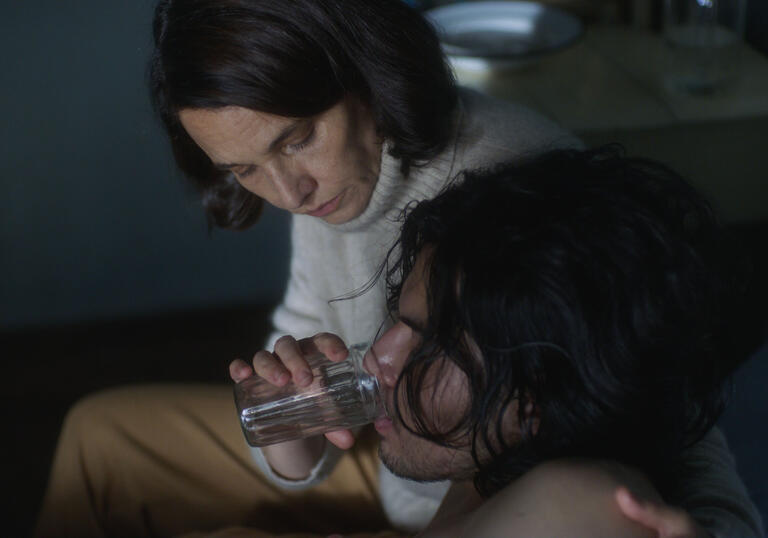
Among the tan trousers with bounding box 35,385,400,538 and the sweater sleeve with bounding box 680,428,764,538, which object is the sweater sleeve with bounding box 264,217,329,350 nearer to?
the tan trousers with bounding box 35,385,400,538

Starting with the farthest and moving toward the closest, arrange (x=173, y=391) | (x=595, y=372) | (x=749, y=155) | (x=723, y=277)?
(x=749, y=155) < (x=173, y=391) < (x=723, y=277) < (x=595, y=372)

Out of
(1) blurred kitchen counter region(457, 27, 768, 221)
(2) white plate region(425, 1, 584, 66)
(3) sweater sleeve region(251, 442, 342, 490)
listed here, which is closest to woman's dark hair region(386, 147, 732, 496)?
(3) sweater sleeve region(251, 442, 342, 490)

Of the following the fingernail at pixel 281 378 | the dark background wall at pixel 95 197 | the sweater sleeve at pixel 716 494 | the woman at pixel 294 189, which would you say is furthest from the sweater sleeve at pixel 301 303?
the sweater sleeve at pixel 716 494

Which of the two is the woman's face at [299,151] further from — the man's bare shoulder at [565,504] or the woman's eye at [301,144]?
the man's bare shoulder at [565,504]

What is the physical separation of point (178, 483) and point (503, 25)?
1.14m

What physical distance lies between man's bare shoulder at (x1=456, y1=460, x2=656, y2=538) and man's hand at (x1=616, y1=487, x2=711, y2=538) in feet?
0.05

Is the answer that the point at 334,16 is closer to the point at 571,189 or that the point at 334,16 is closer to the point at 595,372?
the point at 571,189

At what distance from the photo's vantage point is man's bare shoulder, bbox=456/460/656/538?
682 millimetres

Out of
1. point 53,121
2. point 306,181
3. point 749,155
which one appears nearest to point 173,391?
point 306,181

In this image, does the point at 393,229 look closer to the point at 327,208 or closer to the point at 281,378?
the point at 327,208

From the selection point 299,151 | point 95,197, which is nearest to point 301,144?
point 299,151

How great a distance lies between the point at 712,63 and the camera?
1.58 meters

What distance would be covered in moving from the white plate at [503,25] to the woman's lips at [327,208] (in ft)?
2.42

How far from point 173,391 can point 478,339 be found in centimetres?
66
